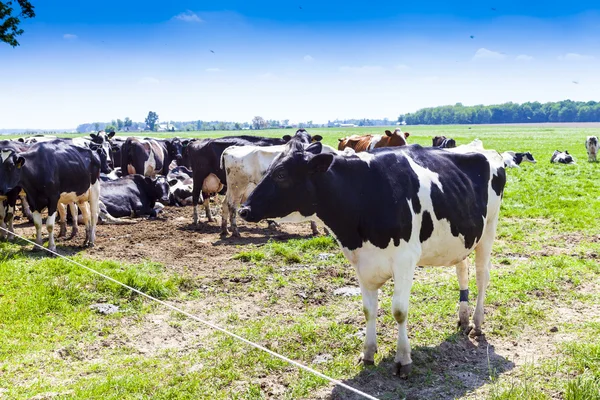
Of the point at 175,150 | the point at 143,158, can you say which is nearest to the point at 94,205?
the point at 143,158

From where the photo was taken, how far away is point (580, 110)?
173 meters

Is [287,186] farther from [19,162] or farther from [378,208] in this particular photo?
[19,162]

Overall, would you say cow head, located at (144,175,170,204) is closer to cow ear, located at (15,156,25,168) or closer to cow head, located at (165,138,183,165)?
cow ear, located at (15,156,25,168)

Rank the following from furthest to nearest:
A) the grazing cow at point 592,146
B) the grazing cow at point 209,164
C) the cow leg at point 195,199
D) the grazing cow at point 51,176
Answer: the grazing cow at point 592,146 → the grazing cow at point 209,164 → the cow leg at point 195,199 → the grazing cow at point 51,176

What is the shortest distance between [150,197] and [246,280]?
8.50 meters

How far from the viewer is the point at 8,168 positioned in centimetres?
983

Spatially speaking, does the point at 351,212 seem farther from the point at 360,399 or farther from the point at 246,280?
the point at 246,280

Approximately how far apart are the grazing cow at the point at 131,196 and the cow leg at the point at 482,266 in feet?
36.8

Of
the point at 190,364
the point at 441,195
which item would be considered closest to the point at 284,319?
the point at 190,364

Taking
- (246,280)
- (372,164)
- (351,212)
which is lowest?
(246,280)

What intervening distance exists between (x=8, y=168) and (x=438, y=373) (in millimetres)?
8314

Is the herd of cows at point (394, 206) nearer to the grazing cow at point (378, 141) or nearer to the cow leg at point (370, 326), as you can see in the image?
the cow leg at point (370, 326)

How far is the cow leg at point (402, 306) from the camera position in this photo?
16.7 ft

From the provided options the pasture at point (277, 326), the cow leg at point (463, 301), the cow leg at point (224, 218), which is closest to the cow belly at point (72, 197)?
the pasture at point (277, 326)
